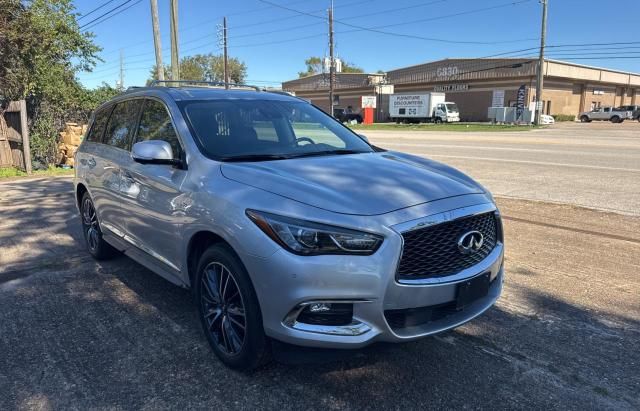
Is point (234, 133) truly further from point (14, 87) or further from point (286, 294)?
point (14, 87)

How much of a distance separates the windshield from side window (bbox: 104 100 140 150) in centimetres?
94

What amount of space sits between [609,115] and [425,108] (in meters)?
20.5

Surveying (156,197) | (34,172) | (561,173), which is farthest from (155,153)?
(34,172)

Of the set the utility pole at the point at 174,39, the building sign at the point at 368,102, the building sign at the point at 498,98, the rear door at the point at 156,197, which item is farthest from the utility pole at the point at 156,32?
the building sign at the point at 498,98

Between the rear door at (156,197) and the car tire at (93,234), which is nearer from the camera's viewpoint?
the rear door at (156,197)

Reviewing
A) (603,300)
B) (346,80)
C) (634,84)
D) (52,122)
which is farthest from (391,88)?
(603,300)

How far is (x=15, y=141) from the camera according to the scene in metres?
13.4

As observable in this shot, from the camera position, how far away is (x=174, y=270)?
12.4 feet

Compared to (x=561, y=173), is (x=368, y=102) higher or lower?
higher

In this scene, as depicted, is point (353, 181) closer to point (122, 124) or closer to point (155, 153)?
point (155, 153)

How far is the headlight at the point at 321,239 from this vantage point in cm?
268

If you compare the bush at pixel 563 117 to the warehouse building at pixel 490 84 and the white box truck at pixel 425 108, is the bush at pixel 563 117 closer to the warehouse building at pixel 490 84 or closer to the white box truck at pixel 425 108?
the warehouse building at pixel 490 84

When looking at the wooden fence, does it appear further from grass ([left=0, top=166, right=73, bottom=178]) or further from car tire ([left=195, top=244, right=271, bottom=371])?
car tire ([left=195, top=244, right=271, bottom=371])

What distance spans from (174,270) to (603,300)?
3621mm
